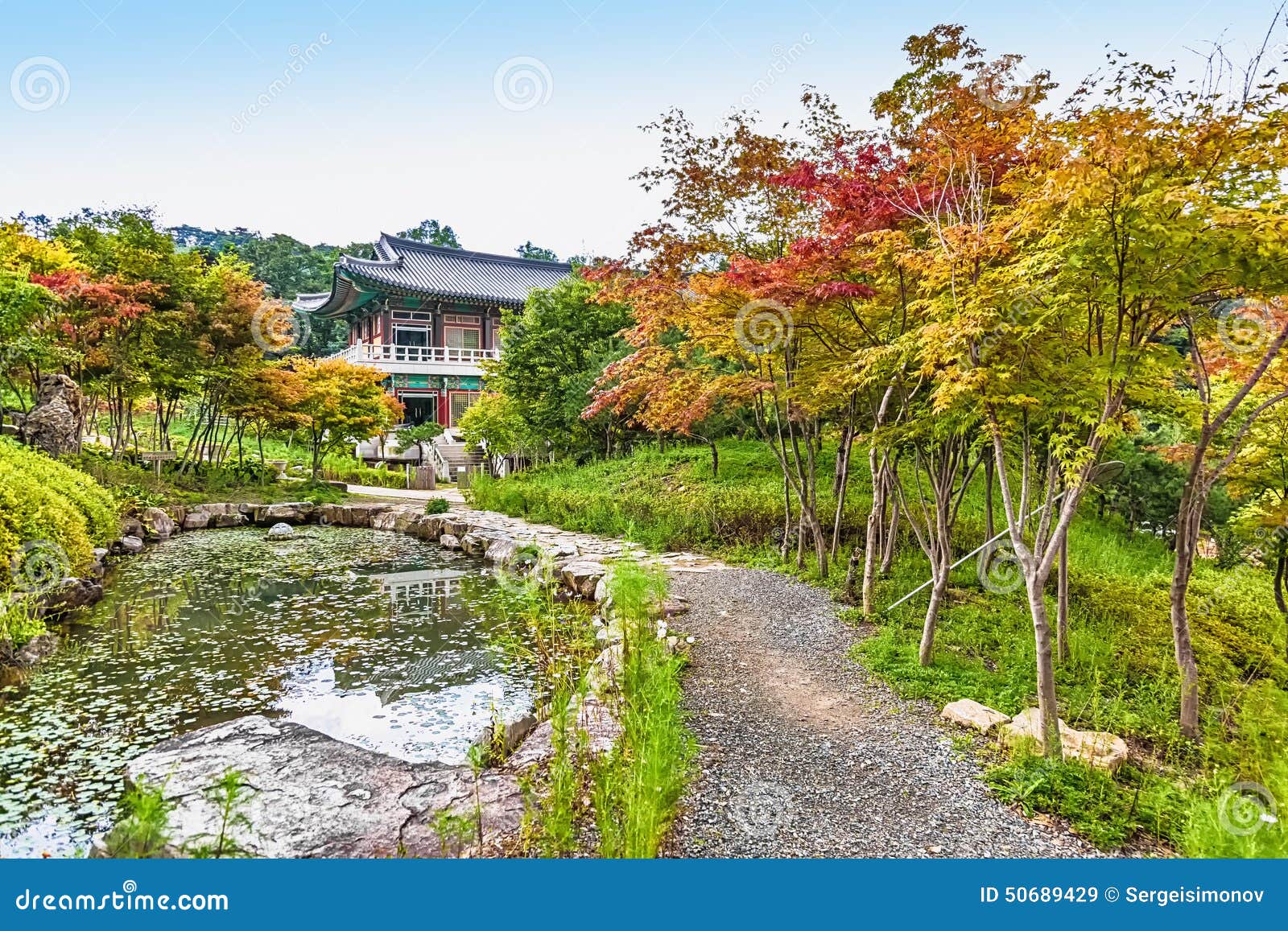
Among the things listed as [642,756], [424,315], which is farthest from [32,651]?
[424,315]

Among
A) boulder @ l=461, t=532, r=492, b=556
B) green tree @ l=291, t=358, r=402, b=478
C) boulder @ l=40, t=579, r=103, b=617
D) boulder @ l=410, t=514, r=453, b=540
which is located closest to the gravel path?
boulder @ l=461, t=532, r=492, b=556

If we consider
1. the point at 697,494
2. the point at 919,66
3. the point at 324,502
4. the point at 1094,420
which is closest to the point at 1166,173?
the point at 1094,420

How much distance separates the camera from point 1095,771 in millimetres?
3219

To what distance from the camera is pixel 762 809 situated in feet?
9.82

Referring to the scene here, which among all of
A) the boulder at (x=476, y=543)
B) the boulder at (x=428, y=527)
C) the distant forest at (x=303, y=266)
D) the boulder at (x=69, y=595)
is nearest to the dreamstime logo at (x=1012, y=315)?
the boulder at (x=69, y=595)

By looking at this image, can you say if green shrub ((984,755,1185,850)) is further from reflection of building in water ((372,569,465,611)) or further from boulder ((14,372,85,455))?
boulder ((14,372,85,455))

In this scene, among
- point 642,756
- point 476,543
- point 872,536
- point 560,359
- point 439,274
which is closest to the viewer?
point 642,756

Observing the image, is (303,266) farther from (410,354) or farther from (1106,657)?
(1106,657)

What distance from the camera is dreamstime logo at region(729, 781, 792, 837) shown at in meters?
2.84

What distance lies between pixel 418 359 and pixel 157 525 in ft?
47.9

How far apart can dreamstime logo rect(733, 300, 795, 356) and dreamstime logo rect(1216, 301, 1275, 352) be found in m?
3.00

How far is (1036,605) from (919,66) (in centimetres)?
458

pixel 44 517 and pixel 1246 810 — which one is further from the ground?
pixel 44 517

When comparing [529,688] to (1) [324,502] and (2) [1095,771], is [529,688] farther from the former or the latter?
(1) [324,502]
